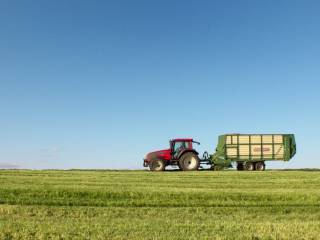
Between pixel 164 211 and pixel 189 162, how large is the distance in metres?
18.6

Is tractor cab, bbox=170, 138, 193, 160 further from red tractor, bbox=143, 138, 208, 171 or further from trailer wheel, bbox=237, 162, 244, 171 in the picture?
trailer wheel, bbox=237, 162, 244, 171

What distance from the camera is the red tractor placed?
33.8m

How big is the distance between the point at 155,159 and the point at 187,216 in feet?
64.7

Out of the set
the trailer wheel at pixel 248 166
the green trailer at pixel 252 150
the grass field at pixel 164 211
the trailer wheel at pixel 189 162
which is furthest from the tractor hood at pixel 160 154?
the grass field at pixel 164 211

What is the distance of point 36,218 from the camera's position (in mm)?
13375

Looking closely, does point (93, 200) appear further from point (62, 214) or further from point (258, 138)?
point (258, 138)

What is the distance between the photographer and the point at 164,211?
15422 millimetres

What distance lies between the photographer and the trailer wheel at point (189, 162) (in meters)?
33.8

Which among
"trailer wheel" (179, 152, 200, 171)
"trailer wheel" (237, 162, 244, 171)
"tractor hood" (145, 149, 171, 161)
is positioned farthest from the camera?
"trailer wheel" (237, 162, 244, 171)

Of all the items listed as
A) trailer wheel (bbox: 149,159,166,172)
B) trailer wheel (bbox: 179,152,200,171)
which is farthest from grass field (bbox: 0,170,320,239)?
trailer wheel (bbox: 149,159,166,172)

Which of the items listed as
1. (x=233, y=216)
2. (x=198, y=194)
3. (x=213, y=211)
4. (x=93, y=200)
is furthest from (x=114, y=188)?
(x=233, y=216)

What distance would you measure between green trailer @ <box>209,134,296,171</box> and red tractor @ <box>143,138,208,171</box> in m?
3.26

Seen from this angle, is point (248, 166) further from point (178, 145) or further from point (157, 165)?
point (157, 165)

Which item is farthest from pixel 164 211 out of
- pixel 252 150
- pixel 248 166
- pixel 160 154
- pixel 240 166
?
pixel 240 166
